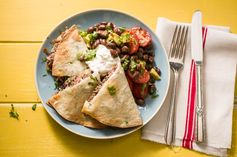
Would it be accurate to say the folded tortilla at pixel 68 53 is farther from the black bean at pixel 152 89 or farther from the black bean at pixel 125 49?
the black bean at pixel 152 89

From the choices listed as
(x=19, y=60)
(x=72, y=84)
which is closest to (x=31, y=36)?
(x=19, y=60)

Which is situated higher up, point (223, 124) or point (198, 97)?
point (198, 97)

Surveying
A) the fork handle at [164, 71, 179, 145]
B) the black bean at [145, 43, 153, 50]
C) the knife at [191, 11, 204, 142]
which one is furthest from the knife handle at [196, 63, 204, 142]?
the black bean at [145, 43, 153, 50]

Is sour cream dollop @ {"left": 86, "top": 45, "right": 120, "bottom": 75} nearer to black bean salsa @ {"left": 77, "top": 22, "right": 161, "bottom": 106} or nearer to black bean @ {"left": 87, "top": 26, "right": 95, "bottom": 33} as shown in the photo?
black bean salsa @ {"left": 77, "top": 22, "right": 161, "bottom": 106}

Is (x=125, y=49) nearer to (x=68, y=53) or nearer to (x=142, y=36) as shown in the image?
(x=142, y=36)

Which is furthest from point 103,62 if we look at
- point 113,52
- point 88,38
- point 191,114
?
point 191,114

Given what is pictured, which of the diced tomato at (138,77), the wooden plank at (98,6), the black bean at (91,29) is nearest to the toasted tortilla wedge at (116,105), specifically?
the diced tomato at (138,77)

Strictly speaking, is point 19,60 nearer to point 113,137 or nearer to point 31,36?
point 31,36
